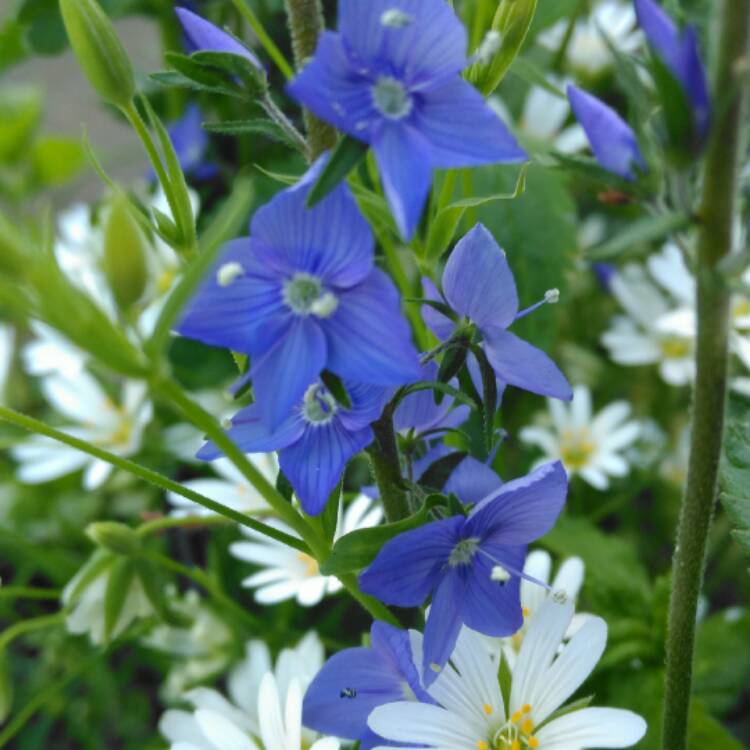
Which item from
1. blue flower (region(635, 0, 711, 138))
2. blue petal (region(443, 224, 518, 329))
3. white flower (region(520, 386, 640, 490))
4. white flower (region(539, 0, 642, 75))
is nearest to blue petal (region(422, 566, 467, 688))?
blue petal (region(443, 224, 518, 329))

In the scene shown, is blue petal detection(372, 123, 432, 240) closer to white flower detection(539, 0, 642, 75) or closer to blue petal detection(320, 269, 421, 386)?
blue petal detection(320, 269, 421, 386)

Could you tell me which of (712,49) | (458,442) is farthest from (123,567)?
(712,49)

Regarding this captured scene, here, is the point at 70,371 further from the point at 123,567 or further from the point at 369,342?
the point at 369,342

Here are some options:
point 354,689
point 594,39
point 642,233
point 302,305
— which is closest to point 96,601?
point 354,689

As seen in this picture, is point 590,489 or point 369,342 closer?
point 369,342

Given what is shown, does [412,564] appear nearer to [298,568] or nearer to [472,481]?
[472,481]

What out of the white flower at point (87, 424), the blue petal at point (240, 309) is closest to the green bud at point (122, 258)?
the blue petal at point (240, 309)
